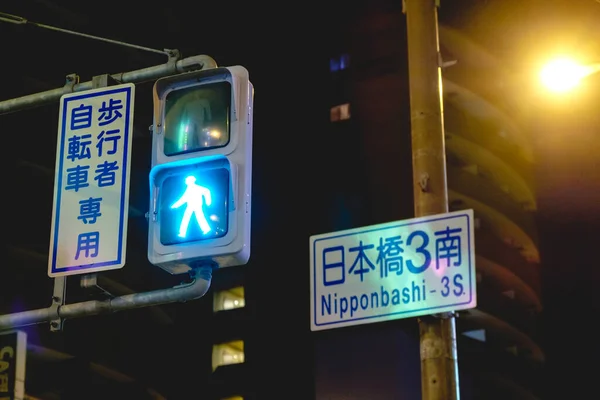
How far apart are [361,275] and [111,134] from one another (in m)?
2.13

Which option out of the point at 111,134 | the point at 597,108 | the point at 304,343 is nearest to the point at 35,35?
the point at 304,343

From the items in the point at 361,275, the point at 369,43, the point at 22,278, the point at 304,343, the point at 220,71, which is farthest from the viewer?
the point at 304,343

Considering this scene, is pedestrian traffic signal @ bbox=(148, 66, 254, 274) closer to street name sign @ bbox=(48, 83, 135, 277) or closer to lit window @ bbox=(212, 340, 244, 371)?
street name sign @ bbox=(48, 83, 135, 277)

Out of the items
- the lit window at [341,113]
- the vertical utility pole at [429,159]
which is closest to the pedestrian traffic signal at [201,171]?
the vertical utility pole at [429,159]

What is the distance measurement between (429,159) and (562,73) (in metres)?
3.15

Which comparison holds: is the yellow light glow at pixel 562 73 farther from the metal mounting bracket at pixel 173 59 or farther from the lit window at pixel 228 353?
the lit window at pixel 228 353

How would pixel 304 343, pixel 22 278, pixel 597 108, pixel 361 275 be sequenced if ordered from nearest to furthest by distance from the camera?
pixel 361 275, pixel 22 278, pixel 304 343, pixel 597 108

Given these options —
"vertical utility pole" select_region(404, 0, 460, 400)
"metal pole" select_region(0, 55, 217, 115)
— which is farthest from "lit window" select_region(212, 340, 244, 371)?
"metal pole" select_region(0, 55, 217, 115)

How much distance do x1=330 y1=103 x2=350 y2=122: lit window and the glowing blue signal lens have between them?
51.1 feet

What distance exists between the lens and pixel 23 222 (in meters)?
19.6

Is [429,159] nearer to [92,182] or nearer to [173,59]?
[173,59]

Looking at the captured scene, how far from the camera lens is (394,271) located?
7.27m

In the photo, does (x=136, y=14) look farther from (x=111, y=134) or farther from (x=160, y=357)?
(x=111, y=134)

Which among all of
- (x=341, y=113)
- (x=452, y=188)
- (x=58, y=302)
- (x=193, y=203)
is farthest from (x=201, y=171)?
(x=452, y=188)
